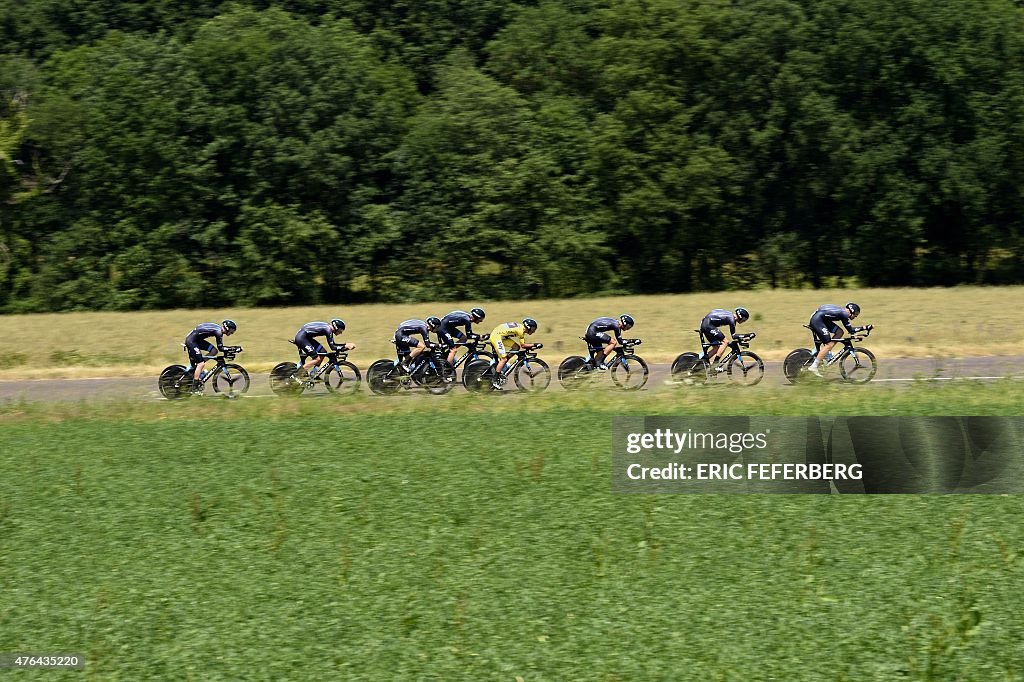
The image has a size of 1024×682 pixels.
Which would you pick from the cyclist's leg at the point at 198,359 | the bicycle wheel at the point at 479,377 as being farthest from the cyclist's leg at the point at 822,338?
the cyclist's leg at the point at 198,359

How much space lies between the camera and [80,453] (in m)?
14.2

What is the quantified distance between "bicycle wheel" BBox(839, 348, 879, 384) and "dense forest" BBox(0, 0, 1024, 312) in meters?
19.9

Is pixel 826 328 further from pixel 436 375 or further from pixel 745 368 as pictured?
pixel 436 375

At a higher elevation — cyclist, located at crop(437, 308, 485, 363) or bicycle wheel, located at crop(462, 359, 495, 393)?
cyclist, located at crop(437, 308, 485, 363)

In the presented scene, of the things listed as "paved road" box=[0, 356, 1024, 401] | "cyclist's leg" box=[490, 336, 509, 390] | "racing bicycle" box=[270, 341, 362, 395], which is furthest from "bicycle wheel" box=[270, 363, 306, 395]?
"cyclist's leg" box=[490, 336, 509, 390]

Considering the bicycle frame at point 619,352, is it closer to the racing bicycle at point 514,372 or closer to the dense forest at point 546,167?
the racing bicycle at point 514,372

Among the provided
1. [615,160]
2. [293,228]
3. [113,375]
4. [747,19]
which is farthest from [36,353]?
[747,19]

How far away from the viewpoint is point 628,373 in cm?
1858

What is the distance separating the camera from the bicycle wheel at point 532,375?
18547 mm

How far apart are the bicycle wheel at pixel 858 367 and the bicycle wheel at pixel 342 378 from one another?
24.8 feet

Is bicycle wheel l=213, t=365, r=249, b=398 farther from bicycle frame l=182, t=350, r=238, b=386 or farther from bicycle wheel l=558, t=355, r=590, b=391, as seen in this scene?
bicycle wheel l=558, t=355, r=590, b=391

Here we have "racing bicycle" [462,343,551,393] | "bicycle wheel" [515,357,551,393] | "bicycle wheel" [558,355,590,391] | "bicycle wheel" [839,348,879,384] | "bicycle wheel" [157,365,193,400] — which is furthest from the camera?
"bicycle wheel" [157,365,193,400]

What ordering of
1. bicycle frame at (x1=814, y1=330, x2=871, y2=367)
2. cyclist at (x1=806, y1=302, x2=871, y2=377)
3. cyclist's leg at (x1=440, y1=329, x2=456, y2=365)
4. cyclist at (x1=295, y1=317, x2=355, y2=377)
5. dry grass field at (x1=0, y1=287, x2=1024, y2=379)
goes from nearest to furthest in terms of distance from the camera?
1. cyclist at (x1=806, y1=302, x2=871, y2=377)
2. bicycle frame at (x1=814, y1=330, x2=871, y2=367)
3. cyclist's leg at (x1=440, y1=329, x2=456, y2=365)
4. cyclist at (x1=295, y1=317, x2=355, y2=377)
5. dry grass field at (x1=0, y1=287, x2=1024, y2=379)

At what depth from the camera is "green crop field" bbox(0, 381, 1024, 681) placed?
7867 millimetres
